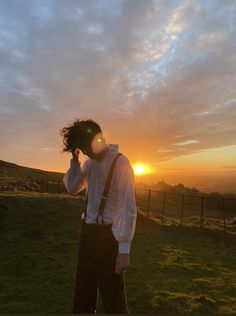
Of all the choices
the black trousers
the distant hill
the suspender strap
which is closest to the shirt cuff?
the black trousers

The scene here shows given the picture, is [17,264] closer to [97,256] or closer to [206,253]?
[206,253]

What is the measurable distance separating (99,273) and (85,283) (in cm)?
23

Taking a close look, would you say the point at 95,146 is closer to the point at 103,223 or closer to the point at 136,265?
the point at 103,223

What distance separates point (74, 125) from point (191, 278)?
8255 millimetres

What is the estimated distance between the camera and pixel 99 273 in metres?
3.45

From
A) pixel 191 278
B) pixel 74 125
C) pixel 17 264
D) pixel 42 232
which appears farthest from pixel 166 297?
pixel 42 232

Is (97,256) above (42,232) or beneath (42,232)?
above

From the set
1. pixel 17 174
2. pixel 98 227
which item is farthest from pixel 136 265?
pixel 17 174

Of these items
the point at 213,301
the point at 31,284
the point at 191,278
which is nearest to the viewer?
the point at 213,301

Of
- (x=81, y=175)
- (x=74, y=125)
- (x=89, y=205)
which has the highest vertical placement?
(x=74, y=125)

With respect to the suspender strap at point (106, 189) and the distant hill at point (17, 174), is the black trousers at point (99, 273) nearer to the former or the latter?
the suspender strap at point (106, 189)

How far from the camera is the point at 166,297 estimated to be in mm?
8477

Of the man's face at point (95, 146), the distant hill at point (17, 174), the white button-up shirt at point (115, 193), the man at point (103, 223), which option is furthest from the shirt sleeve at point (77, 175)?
the distant hill at point (17, 174)

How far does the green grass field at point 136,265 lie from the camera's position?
322 inches
